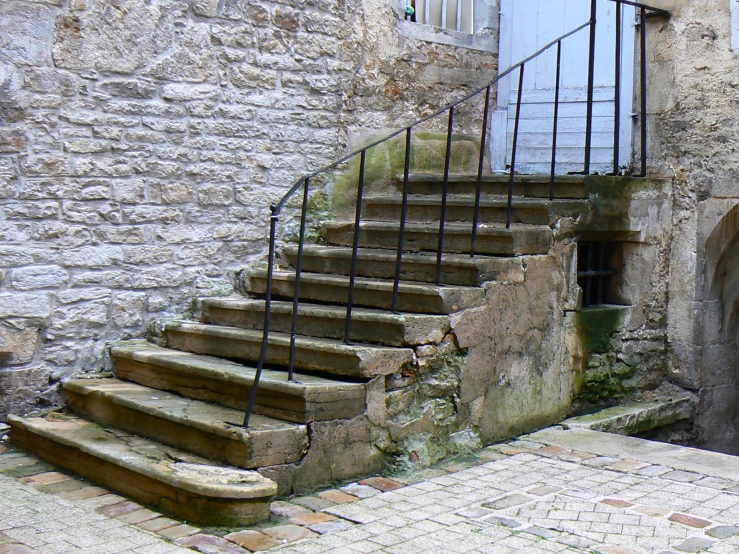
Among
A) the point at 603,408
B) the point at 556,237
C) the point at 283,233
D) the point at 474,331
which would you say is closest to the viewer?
the point at 474,331

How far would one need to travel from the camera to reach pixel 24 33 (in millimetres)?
4441

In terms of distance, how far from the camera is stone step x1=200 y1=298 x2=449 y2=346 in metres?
4.04

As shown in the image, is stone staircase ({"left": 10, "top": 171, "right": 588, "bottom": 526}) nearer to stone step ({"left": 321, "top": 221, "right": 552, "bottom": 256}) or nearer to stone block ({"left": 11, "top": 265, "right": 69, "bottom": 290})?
stone step ({"left": 321, "top": 221, "right": 552, "bottom": 256})

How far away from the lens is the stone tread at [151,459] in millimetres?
3258

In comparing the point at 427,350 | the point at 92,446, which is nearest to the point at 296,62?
the point at 427,350

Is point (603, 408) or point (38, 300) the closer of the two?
point (38, 300)

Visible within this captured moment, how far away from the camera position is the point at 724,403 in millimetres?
5625

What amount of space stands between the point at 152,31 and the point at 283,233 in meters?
1.44

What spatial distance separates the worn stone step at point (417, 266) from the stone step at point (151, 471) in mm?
1551

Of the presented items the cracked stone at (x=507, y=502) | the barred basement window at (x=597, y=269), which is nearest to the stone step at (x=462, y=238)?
the barred basement window at (x=597, y=269)

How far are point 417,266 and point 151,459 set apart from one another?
173 centimetres

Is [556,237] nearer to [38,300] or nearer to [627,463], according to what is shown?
[627,463]

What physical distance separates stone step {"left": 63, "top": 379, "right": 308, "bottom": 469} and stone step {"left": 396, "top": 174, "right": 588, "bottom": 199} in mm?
2271

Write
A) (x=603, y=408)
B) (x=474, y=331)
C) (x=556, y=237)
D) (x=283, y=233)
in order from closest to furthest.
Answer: (x=474, y=331) < (x=556, y=237) < (x=603, y=408) < (x=283, y=233)
